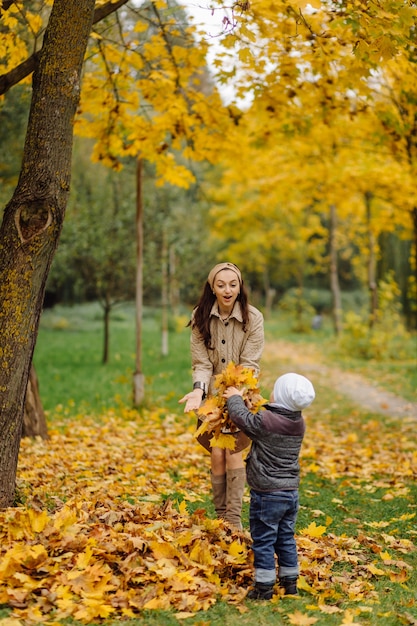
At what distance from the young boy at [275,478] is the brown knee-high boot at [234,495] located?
76 cm

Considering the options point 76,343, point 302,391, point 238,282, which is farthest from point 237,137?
point 76,343

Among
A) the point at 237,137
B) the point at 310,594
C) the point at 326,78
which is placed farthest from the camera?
the point at 237,137

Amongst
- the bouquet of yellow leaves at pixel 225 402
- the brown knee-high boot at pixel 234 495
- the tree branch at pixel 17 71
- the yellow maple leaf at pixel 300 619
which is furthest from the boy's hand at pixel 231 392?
the tree branch at pixel 17 71

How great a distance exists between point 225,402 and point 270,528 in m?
0.74

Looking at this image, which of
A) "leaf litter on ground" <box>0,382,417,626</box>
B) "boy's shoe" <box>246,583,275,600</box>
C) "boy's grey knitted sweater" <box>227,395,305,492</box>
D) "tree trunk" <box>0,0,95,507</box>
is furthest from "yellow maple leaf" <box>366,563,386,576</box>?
"tree trunk" <box>0,0,95,507</box>

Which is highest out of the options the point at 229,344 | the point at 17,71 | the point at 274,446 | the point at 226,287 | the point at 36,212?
the point at 17,71

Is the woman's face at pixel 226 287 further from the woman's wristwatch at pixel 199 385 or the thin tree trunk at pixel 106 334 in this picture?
the thin tree trunk at pixel 106 334

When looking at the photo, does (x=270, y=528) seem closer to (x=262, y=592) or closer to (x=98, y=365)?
(x=262, y=592)

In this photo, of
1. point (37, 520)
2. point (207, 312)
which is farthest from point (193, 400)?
point (37, 520)

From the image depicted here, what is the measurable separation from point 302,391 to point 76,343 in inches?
613

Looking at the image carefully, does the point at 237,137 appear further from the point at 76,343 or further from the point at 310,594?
the point at 76,343

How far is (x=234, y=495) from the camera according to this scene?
4285 mm

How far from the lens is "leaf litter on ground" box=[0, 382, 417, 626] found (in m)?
3.18

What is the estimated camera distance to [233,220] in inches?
1135
